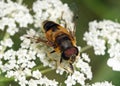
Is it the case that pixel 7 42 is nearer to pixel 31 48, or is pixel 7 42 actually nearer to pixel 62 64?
pixel 31 48

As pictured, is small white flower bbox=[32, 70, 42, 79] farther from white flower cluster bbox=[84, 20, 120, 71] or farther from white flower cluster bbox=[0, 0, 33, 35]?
white flower cluster bbox=[84, 20, 120, 71]

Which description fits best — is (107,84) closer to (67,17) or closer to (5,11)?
(67,17)

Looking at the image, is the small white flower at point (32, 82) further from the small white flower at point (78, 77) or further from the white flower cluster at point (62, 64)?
the small white flower at point (78, 77)

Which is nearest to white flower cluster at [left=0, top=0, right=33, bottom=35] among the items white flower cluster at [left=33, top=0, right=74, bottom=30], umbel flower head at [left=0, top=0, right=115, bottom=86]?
umbel flower head at [left=0, top=0, right=115, bottom=86]

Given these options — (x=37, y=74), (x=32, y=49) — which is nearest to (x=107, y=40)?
(x=32, y=49)

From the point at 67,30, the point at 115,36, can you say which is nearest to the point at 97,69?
the point at 115,36

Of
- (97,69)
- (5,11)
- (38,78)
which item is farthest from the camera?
(97,69)
